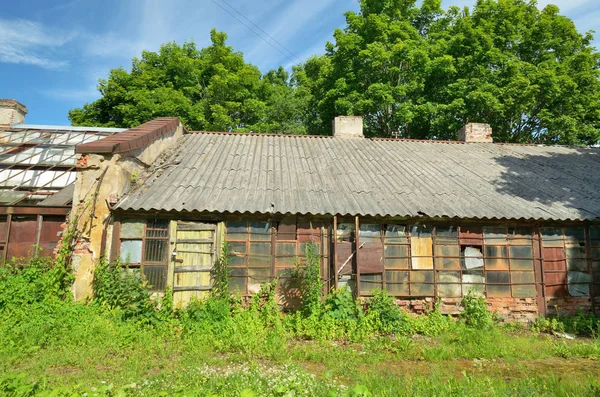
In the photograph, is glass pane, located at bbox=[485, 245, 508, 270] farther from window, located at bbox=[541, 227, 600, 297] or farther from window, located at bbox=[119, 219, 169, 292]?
window, located at bbox=[119, 219, 169, 292]

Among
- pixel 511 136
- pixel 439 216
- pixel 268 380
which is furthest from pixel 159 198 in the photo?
pixel 511 136

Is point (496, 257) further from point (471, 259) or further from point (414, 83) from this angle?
point (414, 83)

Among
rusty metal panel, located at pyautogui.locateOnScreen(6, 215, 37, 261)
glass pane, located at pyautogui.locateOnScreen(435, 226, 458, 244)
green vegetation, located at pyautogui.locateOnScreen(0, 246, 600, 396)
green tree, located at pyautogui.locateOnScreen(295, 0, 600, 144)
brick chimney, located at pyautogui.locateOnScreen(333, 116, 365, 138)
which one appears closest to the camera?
green vegetation, located at pyautogui.locateOnScreen(0, 246, 600, 396)

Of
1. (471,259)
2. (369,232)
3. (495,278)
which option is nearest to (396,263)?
(369,232)

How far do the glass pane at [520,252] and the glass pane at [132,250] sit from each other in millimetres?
8979

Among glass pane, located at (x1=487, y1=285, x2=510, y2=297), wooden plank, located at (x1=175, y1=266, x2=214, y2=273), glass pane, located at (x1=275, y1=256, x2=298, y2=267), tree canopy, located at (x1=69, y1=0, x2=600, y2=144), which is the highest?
tree canopy, located at (x1=69, y1=0, x2=600, y2=144)

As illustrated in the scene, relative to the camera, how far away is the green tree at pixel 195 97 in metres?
19.7

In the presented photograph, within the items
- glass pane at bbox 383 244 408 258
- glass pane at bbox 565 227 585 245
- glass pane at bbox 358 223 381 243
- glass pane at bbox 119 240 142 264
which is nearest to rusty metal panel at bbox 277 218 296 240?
glass pane at bbox 358 223 381 243

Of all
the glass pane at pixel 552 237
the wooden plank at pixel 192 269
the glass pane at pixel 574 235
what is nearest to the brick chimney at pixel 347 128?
the glass pane at pixel 552 237

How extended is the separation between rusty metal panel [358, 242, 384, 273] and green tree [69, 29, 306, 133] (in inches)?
513

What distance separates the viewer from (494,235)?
8.78 metres

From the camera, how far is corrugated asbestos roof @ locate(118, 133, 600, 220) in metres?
8.31

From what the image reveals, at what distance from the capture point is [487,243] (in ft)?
28.7

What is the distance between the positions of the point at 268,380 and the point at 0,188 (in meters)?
8.65
